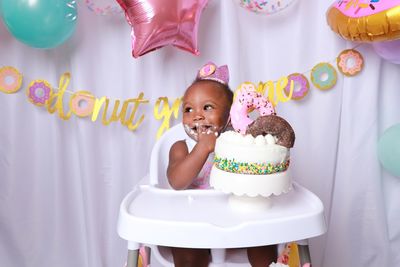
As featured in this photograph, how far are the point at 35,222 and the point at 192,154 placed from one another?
2.80 ft

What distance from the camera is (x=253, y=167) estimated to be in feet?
3.63

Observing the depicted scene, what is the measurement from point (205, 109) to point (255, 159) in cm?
35

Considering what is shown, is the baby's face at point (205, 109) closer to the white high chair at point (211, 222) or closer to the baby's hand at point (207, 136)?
the baby's hand at point (207, 136)

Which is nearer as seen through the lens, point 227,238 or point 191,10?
point 227,238

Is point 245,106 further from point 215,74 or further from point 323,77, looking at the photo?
point 323,77

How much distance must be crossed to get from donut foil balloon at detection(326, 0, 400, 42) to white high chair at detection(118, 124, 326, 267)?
497 mm

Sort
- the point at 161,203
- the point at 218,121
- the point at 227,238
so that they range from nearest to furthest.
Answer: the point at 227,238, the point at 161,203, the point at 218,121

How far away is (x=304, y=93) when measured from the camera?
1801mm

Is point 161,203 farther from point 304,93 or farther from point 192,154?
point 304,93

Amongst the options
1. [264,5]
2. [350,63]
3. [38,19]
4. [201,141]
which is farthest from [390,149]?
[38,19]

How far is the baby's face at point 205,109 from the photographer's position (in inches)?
55.3

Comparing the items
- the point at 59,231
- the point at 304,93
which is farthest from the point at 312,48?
the point at 59,231

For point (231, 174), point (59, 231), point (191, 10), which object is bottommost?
point (59, 231)

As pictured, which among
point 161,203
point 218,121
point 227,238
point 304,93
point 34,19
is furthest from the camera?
point 304,93
